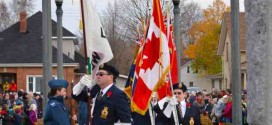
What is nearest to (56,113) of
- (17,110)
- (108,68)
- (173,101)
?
(108,68)

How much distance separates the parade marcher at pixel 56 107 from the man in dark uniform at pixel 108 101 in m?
1.08

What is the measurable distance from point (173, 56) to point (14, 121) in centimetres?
1044

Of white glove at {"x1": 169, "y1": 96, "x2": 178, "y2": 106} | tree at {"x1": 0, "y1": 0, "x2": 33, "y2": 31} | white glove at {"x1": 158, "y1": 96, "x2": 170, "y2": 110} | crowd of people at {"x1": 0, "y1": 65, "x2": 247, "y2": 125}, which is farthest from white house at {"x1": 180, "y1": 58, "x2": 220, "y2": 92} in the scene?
white glove at {"x1": 169, "y1": 96, "x2": 178, "y2": 106}

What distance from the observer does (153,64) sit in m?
10.2

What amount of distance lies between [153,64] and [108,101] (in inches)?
89.2

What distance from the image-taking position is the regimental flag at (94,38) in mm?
7527

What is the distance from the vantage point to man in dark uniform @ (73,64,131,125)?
8.05m

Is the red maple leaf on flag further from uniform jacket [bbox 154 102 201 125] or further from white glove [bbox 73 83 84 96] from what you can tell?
white glove [bbox 73 83 84 96]

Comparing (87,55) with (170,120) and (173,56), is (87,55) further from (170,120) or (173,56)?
(173,56)

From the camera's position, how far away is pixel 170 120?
428 inches

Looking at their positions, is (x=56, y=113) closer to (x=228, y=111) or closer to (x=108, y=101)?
(x=108, y=101)

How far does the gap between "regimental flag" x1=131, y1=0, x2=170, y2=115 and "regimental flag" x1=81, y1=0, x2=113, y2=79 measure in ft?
7.49

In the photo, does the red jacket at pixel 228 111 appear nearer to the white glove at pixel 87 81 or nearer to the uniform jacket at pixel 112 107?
the uniform jacket at pixel 112 107

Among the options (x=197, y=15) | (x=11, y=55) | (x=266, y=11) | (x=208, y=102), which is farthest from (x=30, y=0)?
(x=266, y=11)
